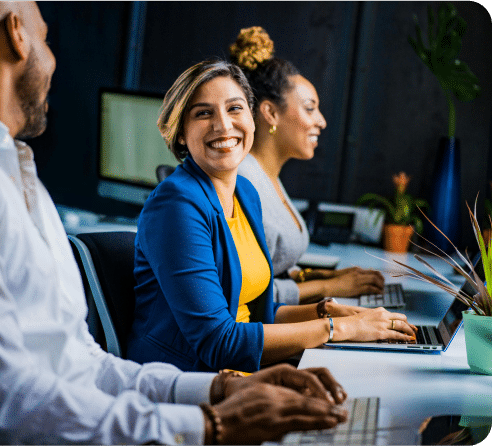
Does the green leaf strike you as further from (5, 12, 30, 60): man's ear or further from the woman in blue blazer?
(5, 12, 30, 60): man's ear

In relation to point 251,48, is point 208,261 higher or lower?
lower

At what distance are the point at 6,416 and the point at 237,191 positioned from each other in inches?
38.8

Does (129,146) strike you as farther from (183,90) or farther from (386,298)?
(386,298)

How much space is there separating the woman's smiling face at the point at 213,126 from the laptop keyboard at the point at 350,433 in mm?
742

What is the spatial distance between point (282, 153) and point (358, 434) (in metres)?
1.38

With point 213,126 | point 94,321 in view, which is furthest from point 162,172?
point 94,321

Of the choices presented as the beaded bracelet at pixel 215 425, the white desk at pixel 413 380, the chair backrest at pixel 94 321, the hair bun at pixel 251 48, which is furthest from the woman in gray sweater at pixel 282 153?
the beaded bracelet at pixel 215 425

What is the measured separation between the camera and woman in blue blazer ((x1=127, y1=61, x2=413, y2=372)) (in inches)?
46.3

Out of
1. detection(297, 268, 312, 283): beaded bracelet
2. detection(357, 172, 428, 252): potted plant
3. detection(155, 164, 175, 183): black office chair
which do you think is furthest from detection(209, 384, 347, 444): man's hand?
detection(357, 172, 428, 252): potted plant

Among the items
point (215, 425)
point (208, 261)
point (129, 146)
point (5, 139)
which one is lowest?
point (215, 425)

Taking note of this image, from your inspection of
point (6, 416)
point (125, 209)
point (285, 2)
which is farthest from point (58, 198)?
point (6, 416)

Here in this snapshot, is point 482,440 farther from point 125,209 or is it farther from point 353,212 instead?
point 125,209

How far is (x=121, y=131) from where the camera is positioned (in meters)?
2.84

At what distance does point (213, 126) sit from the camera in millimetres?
1432
